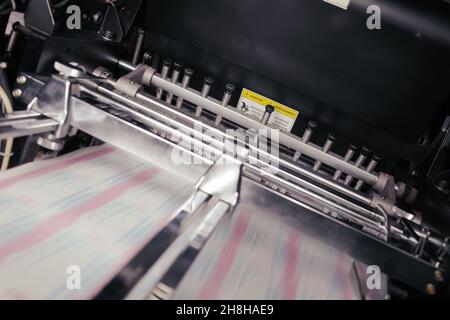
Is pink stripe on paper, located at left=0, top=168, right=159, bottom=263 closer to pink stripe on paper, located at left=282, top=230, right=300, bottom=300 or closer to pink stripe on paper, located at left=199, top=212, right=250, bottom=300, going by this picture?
pink stripe on paper, located at left=199, top=212, right=250, bottom=300

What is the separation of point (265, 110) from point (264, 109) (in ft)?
0.54

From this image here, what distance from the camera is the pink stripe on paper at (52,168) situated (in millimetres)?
875

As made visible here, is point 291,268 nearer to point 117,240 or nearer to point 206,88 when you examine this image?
point 117,240

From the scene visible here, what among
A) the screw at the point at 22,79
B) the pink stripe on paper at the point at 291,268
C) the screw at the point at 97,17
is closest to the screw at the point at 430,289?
the pink stripe on paper at the point at 291,268

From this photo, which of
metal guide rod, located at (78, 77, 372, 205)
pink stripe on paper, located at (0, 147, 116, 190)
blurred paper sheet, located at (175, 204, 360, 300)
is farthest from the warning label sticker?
pink stripe on paper, located at (0, 147, 116, 190)

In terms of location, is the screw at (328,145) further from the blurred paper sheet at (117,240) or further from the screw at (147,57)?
the screw at (147,57)

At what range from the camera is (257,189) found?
3.26 ft

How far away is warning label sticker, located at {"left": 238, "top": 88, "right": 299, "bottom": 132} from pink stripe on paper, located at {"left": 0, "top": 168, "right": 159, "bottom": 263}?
60cm

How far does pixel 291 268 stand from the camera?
3.15 feet

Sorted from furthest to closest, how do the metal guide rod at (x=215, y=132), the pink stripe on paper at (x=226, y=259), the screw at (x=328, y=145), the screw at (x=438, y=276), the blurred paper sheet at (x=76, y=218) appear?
the screw at (x=328, y=145) < the metal guide rod at (x=215, y=132) < the screw at (x=438, y=276) < the pink stripe on paper at (x=226, y=259) < the blurred paper sheet at (x=76, y=218)

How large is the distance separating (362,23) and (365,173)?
0.54 metres

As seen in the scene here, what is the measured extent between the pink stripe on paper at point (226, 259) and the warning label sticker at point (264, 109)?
0.51 metres
